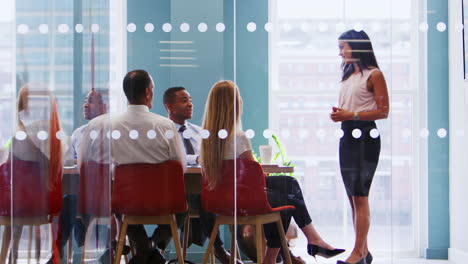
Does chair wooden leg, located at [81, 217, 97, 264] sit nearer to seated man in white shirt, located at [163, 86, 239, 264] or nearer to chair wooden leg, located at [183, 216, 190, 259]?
seated man in white shirt, located at [163, 86, 239, 264]

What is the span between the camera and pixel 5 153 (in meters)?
3.06

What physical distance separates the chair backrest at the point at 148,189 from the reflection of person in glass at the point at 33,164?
1.17 ft

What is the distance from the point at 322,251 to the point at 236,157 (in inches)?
27.1

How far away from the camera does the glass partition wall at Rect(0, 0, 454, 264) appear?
3.06 m

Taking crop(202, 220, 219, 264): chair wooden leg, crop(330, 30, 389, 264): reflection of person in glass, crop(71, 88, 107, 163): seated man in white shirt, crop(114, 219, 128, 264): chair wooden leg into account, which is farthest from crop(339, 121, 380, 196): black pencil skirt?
crop(71, 88, 107, 163): seated man in white shirt

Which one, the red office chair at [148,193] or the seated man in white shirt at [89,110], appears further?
the seated man in white shirt at [89,110]

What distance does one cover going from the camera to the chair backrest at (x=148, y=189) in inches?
119

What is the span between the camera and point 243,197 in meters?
3.07

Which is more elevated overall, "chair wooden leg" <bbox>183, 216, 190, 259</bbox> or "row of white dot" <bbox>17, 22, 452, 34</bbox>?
"row of white dot" <bbox>17, 22, 452, 34</bbox>

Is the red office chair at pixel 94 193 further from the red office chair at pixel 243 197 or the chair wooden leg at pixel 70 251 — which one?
the red office chair at pixel 243 197

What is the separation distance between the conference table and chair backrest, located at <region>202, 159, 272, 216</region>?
64 mm
